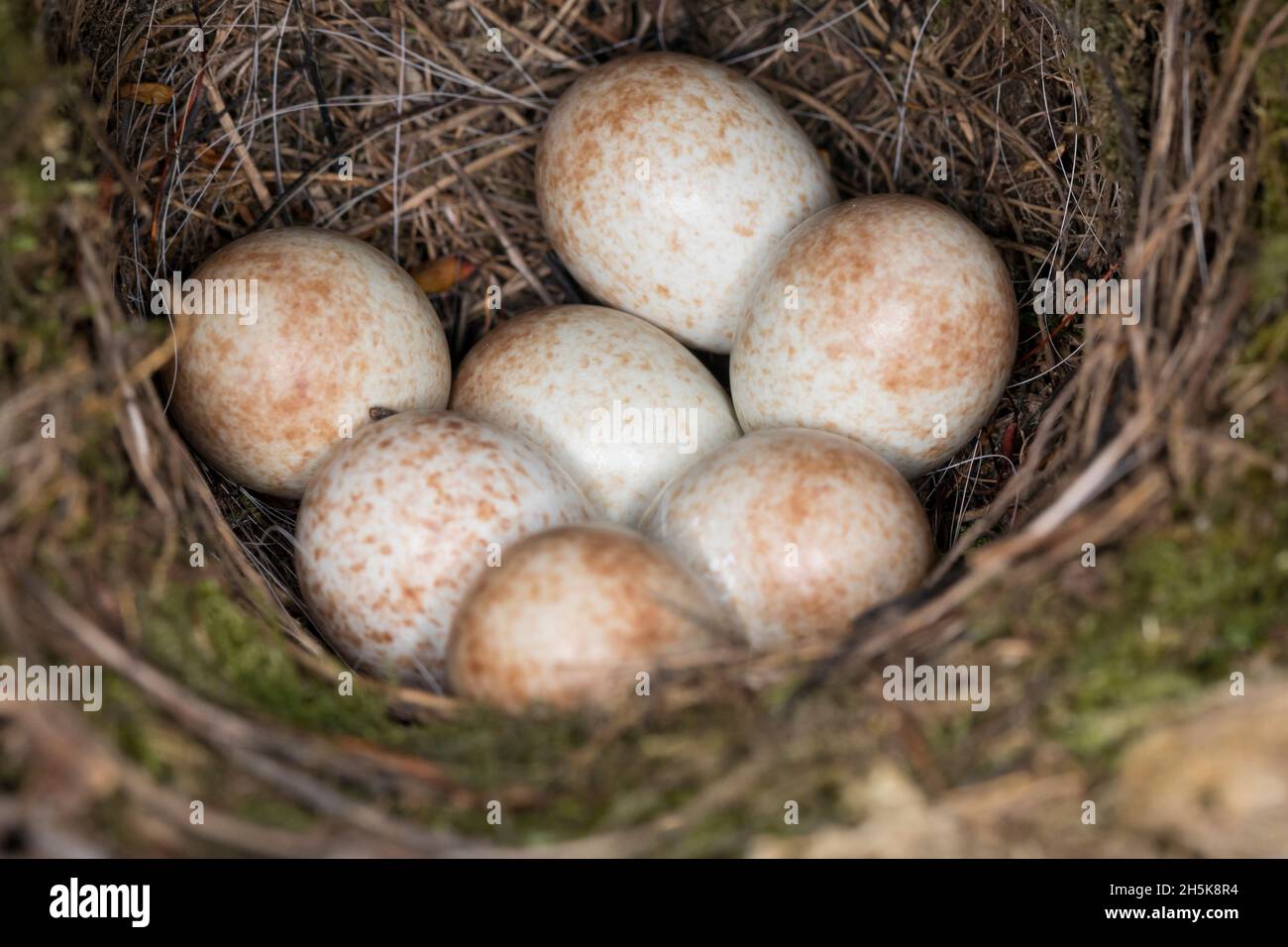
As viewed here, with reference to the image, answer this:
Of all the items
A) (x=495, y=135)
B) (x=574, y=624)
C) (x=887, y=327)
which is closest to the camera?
(x=574, y=624)

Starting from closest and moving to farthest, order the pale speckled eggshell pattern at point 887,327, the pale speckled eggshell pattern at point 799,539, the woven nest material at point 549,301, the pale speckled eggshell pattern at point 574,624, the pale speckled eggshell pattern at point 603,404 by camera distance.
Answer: the woven nest material at point 549,301 < the pale speckled eggshell pattern at point 574,624 < the pale speckled eggshell pattern at point 799,539 < the pale speckled eggshell pattern at point 887,327 < the pale speckled eggshell pattern at point 603,404

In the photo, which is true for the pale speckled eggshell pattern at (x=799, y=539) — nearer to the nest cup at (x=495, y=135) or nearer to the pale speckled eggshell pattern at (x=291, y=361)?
the nest cup at (x=495, y=135)

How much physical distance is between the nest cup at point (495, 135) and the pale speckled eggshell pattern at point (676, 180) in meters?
0.25

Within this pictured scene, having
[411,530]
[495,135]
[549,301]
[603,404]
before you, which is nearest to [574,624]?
[411,530]

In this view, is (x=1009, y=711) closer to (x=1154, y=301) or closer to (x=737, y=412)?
(x=1154, y=301)

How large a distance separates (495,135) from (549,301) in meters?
0.40

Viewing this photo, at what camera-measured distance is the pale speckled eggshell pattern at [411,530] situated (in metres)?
1.84

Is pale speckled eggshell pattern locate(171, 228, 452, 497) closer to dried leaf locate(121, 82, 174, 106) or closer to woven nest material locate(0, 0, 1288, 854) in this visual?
woven nest material locate(0, 0, 1288, 854)

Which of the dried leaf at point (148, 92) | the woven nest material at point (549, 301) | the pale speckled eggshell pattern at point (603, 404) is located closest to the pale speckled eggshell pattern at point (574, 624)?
the woven nest material at point (549, 301)


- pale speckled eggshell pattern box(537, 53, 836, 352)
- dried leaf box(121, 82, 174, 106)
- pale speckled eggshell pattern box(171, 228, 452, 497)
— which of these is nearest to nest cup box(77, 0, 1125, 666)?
dried leaf box(121, 82, 174, 106)

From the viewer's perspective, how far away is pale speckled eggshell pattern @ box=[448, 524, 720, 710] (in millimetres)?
1545

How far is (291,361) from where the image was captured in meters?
2.07

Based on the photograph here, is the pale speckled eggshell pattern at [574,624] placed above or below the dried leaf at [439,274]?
below

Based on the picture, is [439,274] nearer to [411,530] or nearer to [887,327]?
[411,530]
